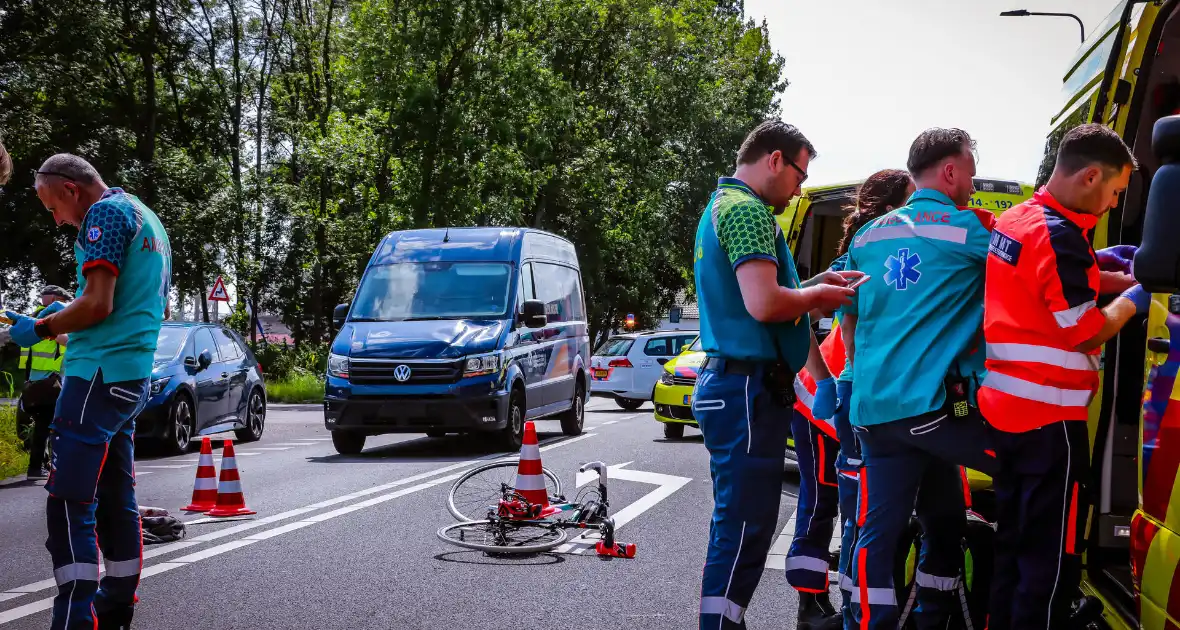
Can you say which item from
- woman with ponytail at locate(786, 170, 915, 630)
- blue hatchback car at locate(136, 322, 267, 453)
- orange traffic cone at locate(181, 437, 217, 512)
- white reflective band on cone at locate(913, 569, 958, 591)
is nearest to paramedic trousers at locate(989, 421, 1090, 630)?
white reflective band on cone at locate(913, 569, 958, 591)

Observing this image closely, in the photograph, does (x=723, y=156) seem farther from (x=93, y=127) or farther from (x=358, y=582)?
(x=358, y=582)

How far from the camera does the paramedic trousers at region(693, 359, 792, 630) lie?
4125mm

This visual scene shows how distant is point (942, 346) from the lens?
4.21 m

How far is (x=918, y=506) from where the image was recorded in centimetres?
451

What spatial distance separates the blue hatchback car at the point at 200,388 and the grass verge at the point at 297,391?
1267 centimetres

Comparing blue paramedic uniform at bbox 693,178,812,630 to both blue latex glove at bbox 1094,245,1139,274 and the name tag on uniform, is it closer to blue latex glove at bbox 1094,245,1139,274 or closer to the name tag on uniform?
the name tag on uniform

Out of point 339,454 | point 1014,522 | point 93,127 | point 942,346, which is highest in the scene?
point 93,127

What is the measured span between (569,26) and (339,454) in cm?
2853

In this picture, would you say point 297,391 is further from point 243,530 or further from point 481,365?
point 243,530

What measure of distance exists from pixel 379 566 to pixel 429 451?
8.00m

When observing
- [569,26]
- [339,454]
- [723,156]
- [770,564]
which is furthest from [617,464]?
[723,156]

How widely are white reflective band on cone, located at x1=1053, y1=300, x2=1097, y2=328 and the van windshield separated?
37.8 ft

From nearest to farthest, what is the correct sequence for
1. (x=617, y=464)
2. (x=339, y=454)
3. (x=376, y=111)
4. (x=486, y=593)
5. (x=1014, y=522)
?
(x=1014, y=522) → (x=486, y=593) → (x=617, y=464) → (x=339, y=454) → (x=376, y=111)

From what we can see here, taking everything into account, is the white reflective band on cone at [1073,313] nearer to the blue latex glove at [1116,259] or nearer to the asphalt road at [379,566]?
the blue latex glove at [1116,259]
